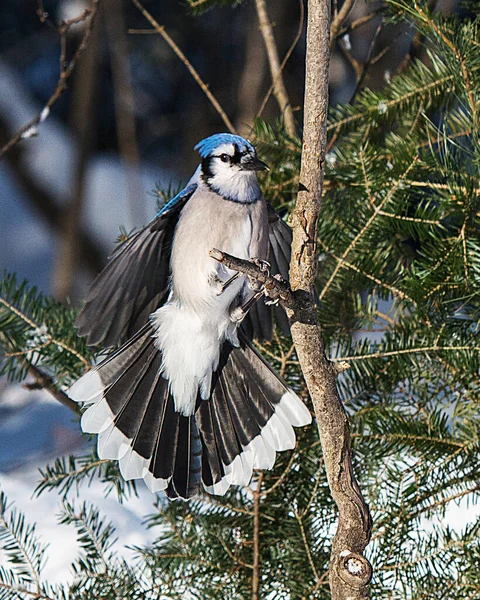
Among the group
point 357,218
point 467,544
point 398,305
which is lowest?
point 467,544

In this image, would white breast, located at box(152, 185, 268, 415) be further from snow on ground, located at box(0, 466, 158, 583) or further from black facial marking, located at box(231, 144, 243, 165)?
snow on ground, located at box(0, 466, 158, 583)

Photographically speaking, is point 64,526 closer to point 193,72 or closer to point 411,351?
point 411,351

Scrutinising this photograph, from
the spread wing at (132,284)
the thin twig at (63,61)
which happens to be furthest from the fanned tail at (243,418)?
the thin twig at (63,61)

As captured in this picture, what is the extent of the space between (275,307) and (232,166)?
19 centimetres

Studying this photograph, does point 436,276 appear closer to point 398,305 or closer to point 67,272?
point 398,305

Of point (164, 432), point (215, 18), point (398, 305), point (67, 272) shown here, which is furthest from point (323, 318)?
point (215, 18)

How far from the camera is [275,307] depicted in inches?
39.2

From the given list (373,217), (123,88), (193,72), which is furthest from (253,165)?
(123,88)

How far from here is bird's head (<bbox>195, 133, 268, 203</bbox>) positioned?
926mm

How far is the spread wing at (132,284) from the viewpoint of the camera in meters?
0.94

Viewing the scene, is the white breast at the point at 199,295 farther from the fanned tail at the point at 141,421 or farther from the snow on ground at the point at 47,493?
the snow on ground at the point at 47,493

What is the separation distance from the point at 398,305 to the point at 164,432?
13.1 inches

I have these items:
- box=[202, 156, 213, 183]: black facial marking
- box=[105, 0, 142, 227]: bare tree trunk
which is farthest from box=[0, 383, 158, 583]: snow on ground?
box=[105, 0, 142, 227]: bare tree trunk

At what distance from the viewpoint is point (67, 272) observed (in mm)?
2375
